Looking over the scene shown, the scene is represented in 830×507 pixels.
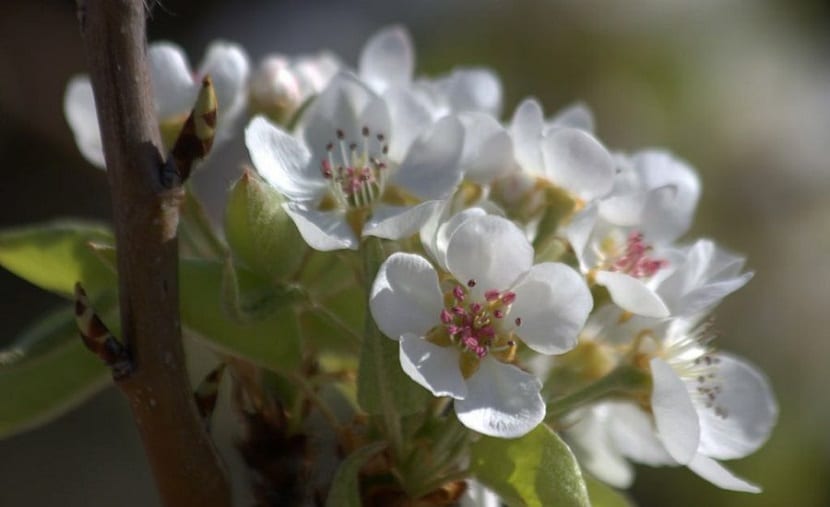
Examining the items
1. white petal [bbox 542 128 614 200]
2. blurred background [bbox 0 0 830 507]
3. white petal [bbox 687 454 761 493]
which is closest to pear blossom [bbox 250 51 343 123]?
white petal [bbox 542 128 614 200]

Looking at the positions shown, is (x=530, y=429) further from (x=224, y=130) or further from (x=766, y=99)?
(x=766, y=99)

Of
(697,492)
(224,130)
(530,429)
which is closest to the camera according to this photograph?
(530,429)

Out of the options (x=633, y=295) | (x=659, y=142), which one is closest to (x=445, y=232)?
(x=633, y=295)

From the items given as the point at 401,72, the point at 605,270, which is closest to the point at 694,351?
the point at 605,270

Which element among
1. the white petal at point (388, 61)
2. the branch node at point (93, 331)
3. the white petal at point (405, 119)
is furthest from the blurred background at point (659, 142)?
the branch node at point (93, 331)

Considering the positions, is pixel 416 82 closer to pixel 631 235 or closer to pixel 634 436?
pixel 631 235

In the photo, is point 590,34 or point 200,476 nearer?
point 200,476
